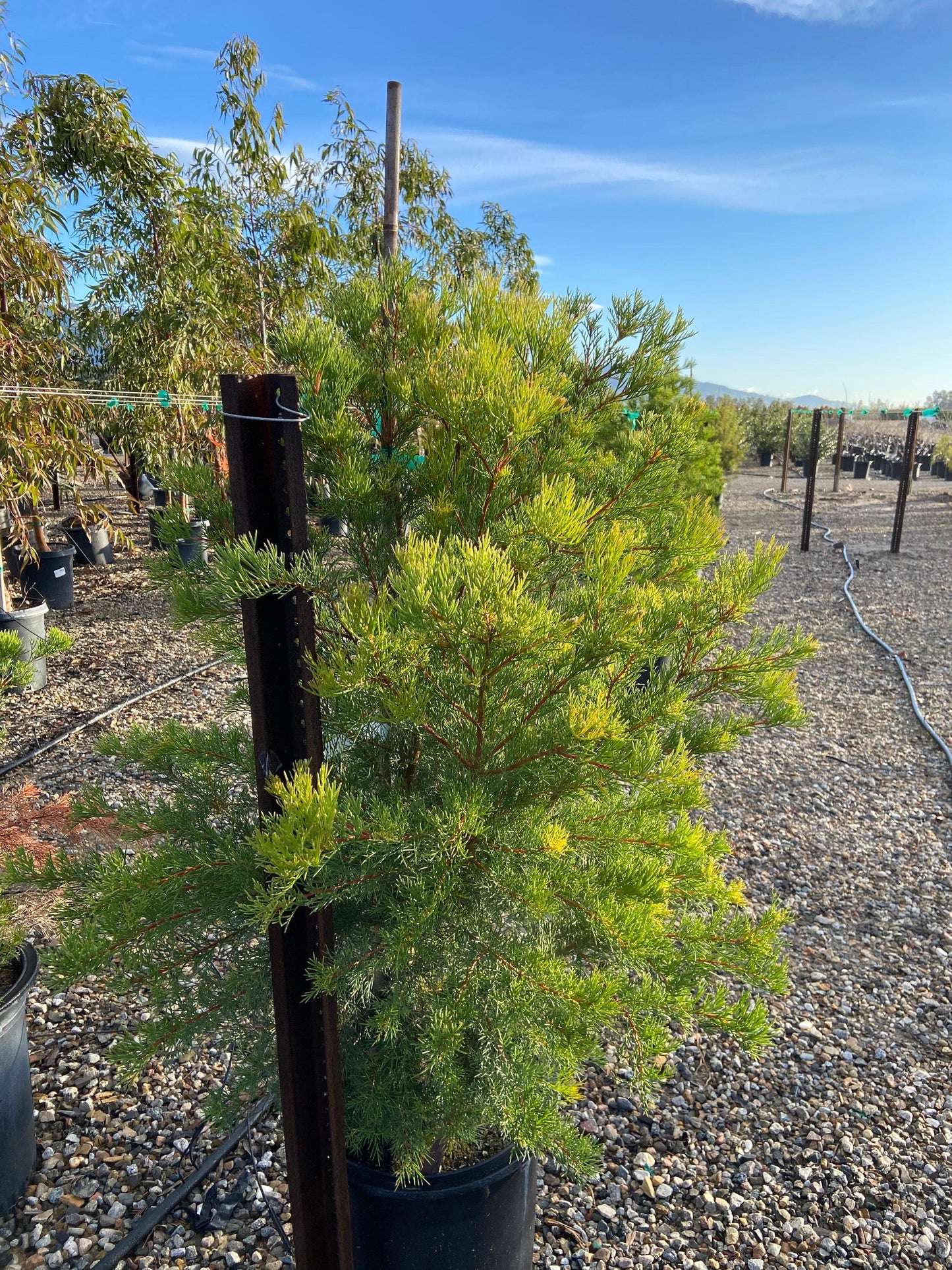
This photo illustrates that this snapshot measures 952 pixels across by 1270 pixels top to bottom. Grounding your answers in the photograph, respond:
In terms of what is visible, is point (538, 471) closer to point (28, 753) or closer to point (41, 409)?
point (28, 753)

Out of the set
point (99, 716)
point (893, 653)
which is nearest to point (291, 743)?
point (99, 716)

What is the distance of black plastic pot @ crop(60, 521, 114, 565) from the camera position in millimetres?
8633

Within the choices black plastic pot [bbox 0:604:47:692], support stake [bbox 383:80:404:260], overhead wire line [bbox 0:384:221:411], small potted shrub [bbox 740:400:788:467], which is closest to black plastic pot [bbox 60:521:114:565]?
overhead wire line [bbox 0:384:221:411]

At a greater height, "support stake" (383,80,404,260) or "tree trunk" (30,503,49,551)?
"support stake" (383,80,404,260)

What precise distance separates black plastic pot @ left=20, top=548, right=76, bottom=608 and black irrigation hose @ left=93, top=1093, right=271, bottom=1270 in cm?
570

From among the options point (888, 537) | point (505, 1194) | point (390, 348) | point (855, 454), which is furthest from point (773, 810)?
point (855, 454)

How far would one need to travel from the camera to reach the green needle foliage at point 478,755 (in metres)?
1.14

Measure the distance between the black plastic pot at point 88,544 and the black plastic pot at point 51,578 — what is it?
1464 mm

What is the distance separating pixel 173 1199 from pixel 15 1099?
0.44 meters

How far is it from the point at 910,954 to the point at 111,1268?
8.85ft

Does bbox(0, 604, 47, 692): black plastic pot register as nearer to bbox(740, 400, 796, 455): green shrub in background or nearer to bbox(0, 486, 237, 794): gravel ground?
bbox(0, 486, 237, 794): gravel ground

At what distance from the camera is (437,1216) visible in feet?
5.06

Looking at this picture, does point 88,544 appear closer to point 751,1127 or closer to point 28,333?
point 28,333

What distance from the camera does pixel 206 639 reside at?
1.33 metres
